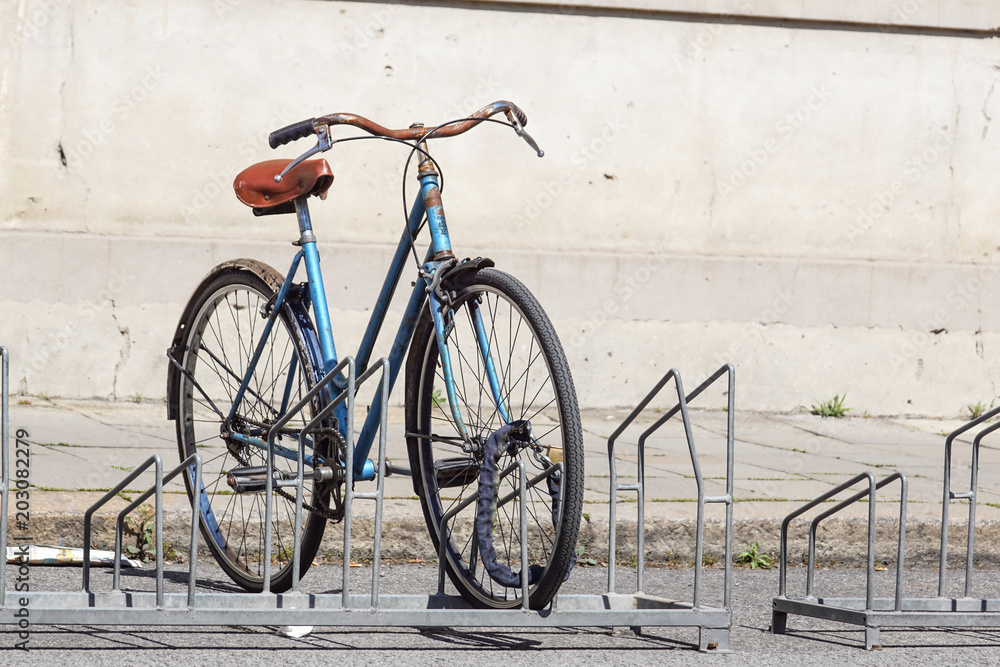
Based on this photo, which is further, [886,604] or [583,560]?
[583,560]

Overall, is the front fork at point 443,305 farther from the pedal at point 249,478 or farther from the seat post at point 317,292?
the pedal at point 249,478

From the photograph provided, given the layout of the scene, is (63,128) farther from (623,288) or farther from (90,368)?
(623,288)

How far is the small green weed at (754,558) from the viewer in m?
4.22

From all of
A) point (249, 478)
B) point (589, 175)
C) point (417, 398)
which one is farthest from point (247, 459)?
point (589, 175)

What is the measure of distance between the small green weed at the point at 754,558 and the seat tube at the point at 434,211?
1.83 meters

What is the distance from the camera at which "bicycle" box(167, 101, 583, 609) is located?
2.86m

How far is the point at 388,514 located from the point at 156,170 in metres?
3.76

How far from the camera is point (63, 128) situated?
690 cm

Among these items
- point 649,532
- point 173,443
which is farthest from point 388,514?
point 173,443
